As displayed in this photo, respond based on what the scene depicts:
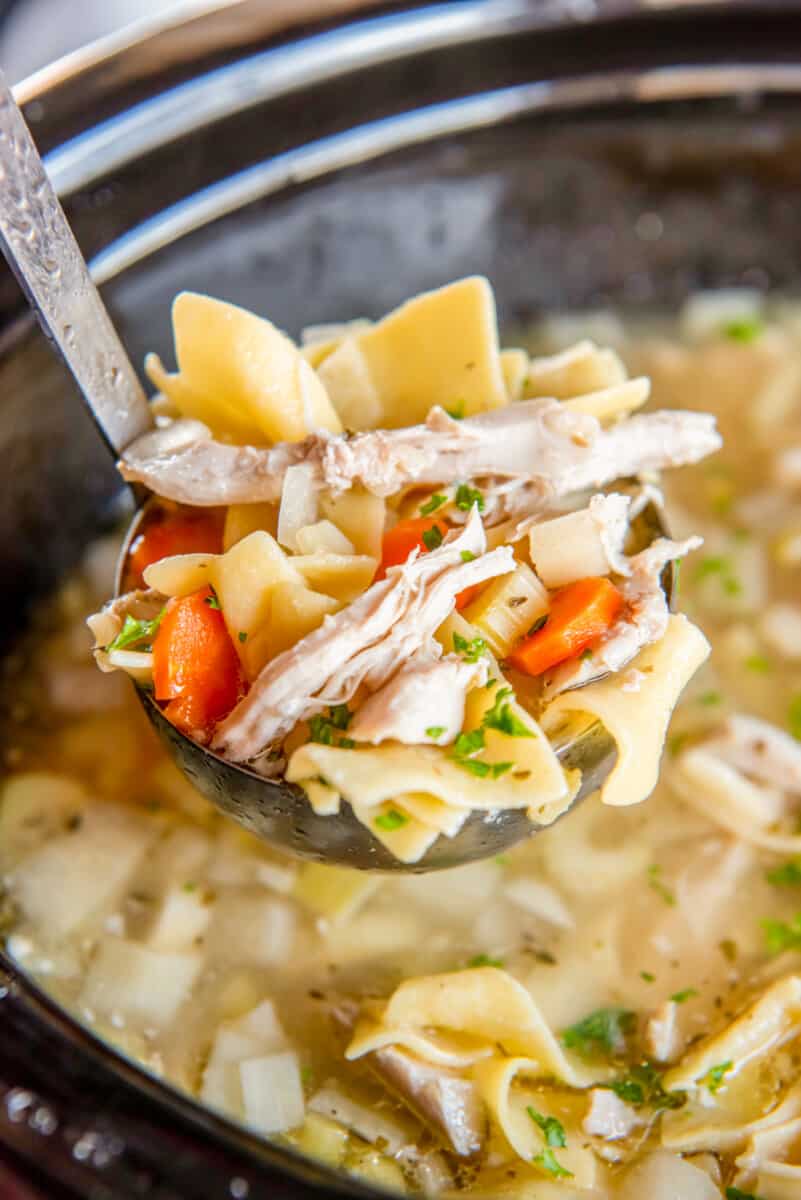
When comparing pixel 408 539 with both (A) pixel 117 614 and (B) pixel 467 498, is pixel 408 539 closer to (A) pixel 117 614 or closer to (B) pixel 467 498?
(B) pixel 467 498

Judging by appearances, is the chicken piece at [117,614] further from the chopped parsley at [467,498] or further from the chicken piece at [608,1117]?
the chicken piece at [608,1117]

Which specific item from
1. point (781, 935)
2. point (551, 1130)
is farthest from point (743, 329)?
point (551, 1130)

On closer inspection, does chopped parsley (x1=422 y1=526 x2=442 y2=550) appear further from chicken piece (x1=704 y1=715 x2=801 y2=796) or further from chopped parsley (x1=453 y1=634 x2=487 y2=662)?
chicken piece (x1=704 y1=715 x2=801 y2=796)

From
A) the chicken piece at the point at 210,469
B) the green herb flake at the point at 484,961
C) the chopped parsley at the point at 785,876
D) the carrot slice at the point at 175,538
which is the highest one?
the chicken piece at the point at 210,469

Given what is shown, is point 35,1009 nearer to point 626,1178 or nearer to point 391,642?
point 391,642

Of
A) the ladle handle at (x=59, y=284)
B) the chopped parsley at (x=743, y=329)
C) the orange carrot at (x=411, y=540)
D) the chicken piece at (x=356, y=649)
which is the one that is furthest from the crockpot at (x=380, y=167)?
the chicken piece at (x=356, y=649)
